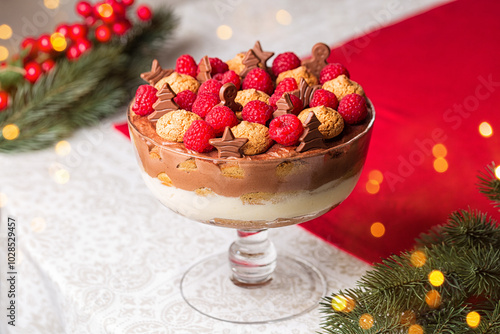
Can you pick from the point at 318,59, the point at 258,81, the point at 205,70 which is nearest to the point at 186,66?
the point at 205,70

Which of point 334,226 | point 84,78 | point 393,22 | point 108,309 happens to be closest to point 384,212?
point 334,226

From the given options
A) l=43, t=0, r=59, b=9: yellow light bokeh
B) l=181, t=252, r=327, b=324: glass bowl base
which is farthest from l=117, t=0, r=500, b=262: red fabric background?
l=43, t=0, r=59, b=9: yellow light bokeh

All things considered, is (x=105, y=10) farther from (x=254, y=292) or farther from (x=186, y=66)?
(x=254, y=292)

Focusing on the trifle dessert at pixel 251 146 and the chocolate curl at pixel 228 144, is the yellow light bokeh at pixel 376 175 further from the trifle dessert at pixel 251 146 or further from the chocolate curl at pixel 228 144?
the chocolate curl at pixel 228 144

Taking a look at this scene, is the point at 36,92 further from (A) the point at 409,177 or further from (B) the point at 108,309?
(A) the point at 409,177

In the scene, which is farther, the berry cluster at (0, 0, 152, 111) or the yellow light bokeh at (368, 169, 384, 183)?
the berry cluster at (0, 0, 152, 111)

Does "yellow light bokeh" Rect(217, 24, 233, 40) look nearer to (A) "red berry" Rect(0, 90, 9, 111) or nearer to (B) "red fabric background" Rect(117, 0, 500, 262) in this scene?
(B) "red fabric background" Rect(117, 0, 500, 262)
